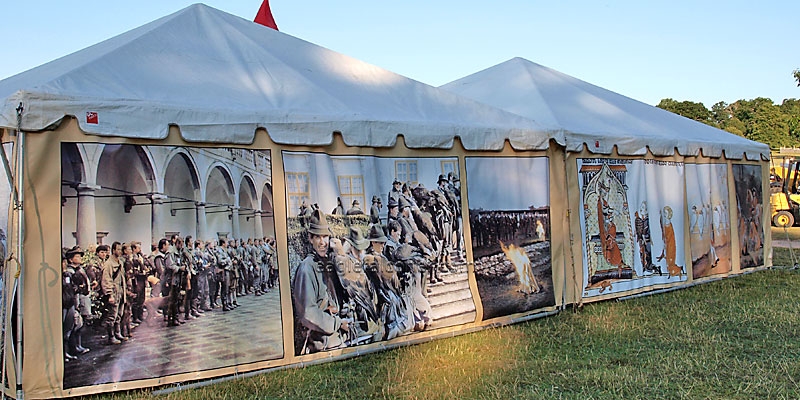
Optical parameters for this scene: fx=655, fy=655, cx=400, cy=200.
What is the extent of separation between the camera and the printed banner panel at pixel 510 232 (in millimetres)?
5961

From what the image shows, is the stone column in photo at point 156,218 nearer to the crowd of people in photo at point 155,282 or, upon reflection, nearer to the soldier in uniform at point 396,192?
the crowd of people in photo at point 155,282

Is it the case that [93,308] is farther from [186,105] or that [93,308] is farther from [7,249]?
[186,105]

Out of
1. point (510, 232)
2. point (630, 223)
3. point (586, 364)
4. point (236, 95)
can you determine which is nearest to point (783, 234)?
point (630, 223)

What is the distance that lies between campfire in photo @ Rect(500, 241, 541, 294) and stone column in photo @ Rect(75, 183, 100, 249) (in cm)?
353

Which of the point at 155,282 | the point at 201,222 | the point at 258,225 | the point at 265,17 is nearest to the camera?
the point at 155,282

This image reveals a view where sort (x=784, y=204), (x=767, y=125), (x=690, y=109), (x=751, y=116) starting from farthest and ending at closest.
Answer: (x=690, y=109) < (x=751, y=116) < (x=767, y=125) < (x=784, y=204)

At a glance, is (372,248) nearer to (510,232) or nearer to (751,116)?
(510,232)

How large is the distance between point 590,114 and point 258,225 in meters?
4.41

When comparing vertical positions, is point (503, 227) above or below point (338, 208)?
below

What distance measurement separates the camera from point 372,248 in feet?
17.3

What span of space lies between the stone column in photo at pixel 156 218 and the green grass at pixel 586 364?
39.9 inches

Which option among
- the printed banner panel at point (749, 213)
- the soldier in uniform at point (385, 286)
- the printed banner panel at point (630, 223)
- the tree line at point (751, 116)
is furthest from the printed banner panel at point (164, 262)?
the tree line at point (751, 116)

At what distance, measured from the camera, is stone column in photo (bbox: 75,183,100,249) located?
4.11 metres

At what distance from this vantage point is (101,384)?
4.14 m
